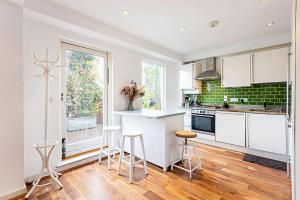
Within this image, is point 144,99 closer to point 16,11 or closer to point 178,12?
point 178,12

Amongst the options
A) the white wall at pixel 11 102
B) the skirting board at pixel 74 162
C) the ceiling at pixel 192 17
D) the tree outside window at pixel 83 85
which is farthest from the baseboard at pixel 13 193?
the ceiling at pixel 192 17

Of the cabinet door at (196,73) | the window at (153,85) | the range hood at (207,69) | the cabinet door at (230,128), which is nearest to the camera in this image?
the cabinet door at (230,128)

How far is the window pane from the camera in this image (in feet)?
14.5

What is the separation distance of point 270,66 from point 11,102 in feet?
15.0

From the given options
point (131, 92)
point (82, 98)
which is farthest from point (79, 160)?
point (131, 92)

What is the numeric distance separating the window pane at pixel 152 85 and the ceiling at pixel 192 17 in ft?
3.31

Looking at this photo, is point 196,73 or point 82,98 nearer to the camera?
point 82,98

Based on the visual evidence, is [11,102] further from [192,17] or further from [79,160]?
[192,17]

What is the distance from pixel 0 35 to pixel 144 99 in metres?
3.09

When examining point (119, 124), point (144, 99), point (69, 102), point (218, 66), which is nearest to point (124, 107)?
point (119, 124)

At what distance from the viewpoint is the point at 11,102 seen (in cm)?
191

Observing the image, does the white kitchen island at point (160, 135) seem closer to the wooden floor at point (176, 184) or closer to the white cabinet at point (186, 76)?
the wooden floor at point (176, 184)

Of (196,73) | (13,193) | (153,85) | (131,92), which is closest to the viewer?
(13,193)

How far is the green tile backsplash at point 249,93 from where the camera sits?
3.46m
